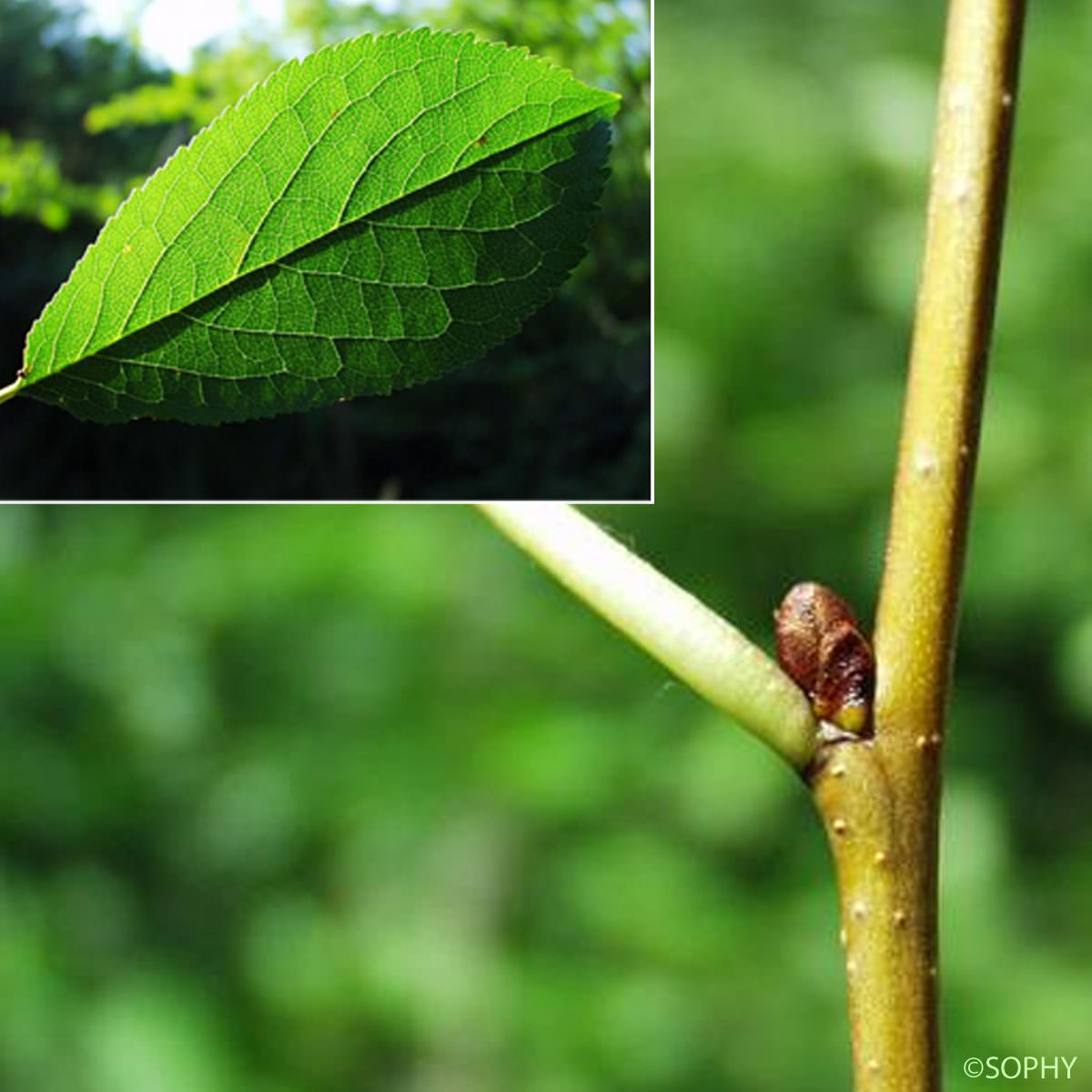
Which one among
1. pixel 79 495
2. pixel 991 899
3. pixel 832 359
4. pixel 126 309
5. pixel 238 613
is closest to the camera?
pixel 126 309

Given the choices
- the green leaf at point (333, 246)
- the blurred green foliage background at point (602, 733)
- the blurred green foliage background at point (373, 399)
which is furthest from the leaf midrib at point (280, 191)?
the blurred green foliage background at point (602, 733)

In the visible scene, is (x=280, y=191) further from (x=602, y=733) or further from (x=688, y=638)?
(x=602, y=733)

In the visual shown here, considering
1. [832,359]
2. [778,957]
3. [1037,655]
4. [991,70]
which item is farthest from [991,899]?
[991,70]

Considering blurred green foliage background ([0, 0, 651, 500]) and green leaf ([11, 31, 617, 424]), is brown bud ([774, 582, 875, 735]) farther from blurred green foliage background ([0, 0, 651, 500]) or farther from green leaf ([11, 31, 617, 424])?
blurred green foliage background ([0, 0, 651, 500])

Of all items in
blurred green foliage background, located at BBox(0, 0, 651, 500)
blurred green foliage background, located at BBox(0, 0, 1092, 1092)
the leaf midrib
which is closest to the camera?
the leaf midrib

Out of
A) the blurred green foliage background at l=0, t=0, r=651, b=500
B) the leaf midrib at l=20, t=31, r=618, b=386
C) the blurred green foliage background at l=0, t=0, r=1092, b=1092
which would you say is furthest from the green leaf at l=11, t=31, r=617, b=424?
the blurred green foliage background at l=0, t=0, r=1092, b=1092

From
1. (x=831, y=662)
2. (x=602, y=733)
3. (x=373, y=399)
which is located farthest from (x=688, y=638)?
(x=602, y=733)

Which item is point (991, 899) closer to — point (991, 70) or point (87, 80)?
point (87, 80)
